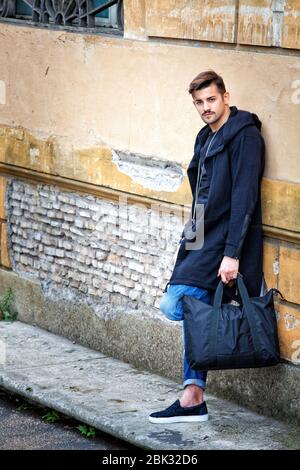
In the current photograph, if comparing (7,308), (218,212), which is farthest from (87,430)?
(7,308)

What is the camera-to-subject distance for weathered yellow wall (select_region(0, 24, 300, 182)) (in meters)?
6.44

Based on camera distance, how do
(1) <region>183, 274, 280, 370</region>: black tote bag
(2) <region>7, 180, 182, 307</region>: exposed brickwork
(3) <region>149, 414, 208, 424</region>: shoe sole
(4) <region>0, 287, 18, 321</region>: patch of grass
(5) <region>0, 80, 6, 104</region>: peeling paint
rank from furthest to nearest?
(4) <region>0, 287, 18, 321</region>: patch of grass < (5) <region>0, 80, 6, 104</region>: peeling paint < (2) <region>7, 180, 182, 307</region>: exposed brickwork < (3) <region>149, 414, 208, 424</region>: shoe sole < (1) <region>183, 274, 280, 370</region>: black tote bag

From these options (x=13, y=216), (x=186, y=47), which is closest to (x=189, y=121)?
(x=186, y=47)

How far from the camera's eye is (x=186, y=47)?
7.04 meters

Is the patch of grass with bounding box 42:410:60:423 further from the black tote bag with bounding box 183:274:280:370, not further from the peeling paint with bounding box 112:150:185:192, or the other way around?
the peeling paint with bounding box 112:150:185:192

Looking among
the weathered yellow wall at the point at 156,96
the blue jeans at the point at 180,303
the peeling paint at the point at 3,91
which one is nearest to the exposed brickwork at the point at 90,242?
the weathered yellow wall at the point at 156,96

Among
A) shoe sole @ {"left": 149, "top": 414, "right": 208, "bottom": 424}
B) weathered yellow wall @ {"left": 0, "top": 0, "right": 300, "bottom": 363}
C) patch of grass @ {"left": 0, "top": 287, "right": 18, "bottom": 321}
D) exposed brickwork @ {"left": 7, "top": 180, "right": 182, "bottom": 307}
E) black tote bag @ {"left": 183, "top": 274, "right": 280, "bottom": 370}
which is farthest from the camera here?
patch of grass @ {"left": 0, "top": 287, "right": 18, "bottom": 321}

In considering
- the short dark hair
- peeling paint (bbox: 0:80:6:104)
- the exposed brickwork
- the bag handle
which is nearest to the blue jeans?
the bag handle

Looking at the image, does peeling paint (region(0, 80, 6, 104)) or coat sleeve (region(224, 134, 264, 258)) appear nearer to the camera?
coat sleeve (region(224, 134, 264, 258))

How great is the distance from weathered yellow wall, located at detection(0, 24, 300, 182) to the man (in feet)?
0.56

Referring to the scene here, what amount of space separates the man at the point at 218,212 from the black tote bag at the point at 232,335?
15cm

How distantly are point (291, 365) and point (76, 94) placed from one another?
8.10 feet

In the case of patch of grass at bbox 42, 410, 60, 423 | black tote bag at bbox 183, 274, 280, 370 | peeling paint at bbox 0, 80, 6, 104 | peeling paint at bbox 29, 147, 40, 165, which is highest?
peeling paint at bbox 0, 80, 6, 104

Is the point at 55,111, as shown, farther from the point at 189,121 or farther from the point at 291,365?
the point at 291,365
